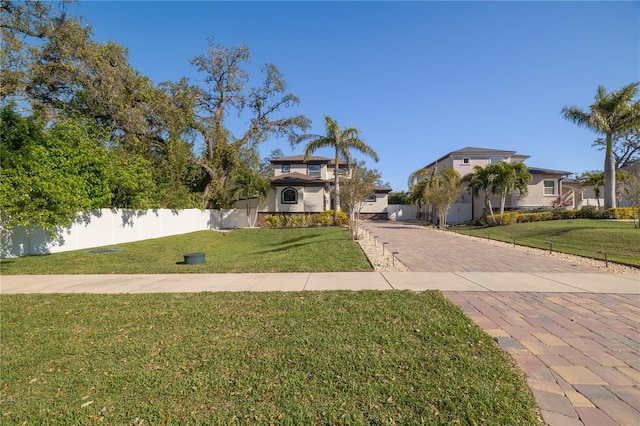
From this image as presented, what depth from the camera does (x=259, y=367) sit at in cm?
329

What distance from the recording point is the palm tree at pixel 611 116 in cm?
2075

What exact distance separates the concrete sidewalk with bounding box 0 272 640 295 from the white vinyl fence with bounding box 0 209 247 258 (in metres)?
5.04

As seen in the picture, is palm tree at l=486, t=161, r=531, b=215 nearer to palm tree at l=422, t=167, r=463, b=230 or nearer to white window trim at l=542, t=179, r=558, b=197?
palm tree at l=422, t=167, r=463, b=230

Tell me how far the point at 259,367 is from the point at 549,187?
1379 inches

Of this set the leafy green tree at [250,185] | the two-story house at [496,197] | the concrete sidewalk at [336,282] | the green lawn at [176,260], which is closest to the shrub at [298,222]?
the leafy green tree at [250,185]

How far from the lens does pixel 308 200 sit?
92.1 ft

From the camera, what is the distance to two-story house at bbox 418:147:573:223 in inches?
1121

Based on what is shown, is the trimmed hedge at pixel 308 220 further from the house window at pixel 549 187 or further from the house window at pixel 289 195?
the house window at pixel 549 187

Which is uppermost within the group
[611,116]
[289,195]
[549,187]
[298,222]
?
[611,116]

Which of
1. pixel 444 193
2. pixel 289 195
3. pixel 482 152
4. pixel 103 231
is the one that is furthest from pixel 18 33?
pixel 482 152

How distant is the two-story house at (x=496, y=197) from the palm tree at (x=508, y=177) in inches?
135

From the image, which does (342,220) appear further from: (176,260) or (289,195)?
(176,260)

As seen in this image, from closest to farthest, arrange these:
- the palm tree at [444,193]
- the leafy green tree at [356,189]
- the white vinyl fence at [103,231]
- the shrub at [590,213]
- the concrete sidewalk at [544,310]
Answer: the concrete sidewalk at [544,310] → the white vinyl fence at [103,231] → the leafy green tree at [356,189] → the shrub at [590,213] → the palm tree at [444,193]

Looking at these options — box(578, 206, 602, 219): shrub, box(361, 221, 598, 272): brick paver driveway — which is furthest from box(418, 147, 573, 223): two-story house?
box(361, 221, 598, 272): brick paver driveway
